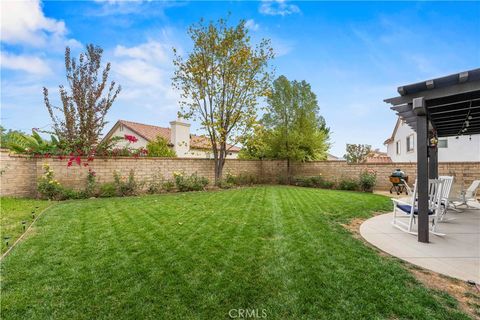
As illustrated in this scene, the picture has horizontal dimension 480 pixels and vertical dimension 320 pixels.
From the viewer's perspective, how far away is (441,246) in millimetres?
3926

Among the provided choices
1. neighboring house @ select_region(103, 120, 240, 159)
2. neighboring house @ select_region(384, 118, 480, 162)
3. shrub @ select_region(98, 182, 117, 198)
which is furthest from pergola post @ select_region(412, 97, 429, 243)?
neighboring house @ select_region(103, 120, 240, 159)

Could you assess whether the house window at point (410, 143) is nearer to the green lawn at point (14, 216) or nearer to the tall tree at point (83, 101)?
the tall tree at point (83, 101)

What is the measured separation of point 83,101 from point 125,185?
12.9 ft

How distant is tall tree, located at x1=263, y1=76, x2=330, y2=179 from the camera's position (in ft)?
49.0

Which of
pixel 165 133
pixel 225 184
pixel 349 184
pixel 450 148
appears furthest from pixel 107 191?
pixel 450 148

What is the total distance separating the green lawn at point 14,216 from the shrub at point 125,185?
7.80 feet

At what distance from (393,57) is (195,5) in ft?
27.4

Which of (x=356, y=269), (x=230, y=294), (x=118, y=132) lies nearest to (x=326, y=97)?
(x=356, y=269)

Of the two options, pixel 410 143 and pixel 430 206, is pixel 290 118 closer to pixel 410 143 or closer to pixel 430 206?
pixel 410 143

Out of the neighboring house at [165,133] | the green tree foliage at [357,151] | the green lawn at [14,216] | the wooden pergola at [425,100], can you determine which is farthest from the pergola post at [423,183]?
the green tree foliage at [357,151]

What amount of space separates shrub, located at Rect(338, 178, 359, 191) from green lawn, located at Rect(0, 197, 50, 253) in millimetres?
13053

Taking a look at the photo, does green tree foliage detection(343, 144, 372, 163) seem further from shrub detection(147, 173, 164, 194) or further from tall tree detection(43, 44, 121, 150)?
tall tree detection(43, 44, 121, 150)

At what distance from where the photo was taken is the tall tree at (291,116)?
1495 centimetres

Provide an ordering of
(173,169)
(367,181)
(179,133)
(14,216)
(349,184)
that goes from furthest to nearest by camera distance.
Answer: (179,133)
(349,184)
(367,181)
(173,169)
(14,216)
